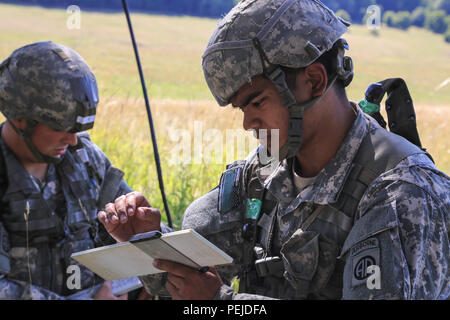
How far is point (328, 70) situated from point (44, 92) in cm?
206

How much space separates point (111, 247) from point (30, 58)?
200 cm

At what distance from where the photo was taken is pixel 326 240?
8.55 feet

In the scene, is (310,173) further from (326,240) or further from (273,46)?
(273,46)

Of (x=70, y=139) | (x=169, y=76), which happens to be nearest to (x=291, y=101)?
(x=70, y=139)

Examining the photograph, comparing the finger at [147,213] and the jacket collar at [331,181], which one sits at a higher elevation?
the jacket collar at [331,181]

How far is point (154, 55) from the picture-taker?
22531 mm

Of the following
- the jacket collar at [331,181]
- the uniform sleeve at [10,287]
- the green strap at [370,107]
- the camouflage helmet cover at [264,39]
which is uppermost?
the camouflage helmet cover at [264,39]

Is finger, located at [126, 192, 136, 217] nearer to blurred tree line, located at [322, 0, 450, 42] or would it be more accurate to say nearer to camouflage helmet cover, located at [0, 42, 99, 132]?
camouflage helmet cover, located at [0, 42, 99, 132]

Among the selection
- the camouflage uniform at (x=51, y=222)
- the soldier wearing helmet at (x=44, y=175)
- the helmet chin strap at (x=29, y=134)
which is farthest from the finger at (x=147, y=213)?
the helmet chin strap at (x=29, y=134)

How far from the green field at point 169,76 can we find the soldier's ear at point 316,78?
128 inches

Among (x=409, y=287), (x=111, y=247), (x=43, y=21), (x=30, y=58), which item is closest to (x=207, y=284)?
(x=111, y=247)

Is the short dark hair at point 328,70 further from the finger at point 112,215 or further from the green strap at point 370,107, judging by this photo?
the finger at point 112,215

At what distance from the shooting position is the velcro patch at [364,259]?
2.28 metres

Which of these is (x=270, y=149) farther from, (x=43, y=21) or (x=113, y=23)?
(x=113, y=23)
